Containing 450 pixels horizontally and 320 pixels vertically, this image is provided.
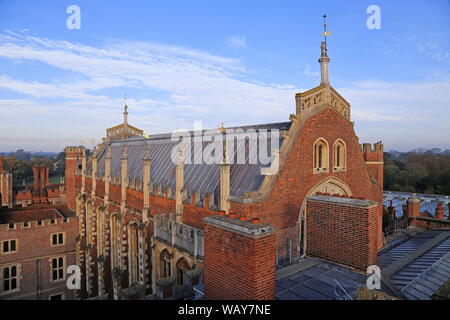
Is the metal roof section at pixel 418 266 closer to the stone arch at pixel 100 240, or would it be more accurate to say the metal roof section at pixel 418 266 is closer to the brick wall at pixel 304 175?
the brick wall at pixel 304 175

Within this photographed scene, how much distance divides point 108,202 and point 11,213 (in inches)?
648

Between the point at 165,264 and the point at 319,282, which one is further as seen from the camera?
the point at 165,264

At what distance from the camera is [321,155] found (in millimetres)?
15266

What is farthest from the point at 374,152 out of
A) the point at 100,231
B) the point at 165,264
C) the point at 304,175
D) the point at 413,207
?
the point at 100,231

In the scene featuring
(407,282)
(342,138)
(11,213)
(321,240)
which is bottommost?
(11,213)

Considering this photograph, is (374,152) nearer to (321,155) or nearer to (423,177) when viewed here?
(321,155)

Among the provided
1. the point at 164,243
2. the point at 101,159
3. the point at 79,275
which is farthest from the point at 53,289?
the point at 164,243

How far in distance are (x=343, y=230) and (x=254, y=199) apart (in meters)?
3.44

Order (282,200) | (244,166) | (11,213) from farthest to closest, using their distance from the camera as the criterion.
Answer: (11,213) < (244,166) < (282,200)

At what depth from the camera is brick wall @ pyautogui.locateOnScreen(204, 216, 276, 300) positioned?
20.0ft

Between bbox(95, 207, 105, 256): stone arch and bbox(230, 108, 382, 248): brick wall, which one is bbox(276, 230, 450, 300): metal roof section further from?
bbox(95, 207, 105, 256): stone arch

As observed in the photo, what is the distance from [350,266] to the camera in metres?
9.20

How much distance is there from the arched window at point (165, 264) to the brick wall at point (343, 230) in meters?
7.90

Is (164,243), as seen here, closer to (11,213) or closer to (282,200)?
(282,200)
